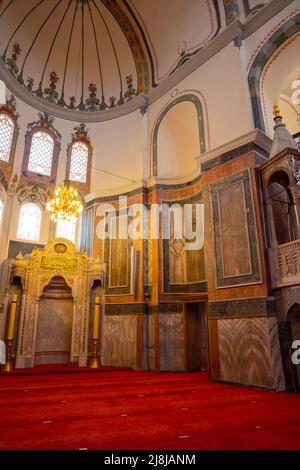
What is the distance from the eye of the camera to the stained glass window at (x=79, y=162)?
1180 cm

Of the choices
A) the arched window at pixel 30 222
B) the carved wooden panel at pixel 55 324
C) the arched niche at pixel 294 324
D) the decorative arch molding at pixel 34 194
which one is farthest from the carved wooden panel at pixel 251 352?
the decorative arch molding at pixel 34 194

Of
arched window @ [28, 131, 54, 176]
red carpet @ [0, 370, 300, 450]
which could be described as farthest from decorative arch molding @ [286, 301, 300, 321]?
arched window @ [28, 131, 54, 176]

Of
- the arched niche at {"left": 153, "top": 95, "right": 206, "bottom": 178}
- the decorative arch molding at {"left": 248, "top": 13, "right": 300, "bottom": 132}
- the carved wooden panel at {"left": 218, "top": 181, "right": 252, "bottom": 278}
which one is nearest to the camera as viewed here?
the carved wooden panel at {"left": 218, "top": 181, "right": 252, "bottom": 278}

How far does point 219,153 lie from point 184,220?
2.77 meters

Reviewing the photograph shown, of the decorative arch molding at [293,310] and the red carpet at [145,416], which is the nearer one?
the red carpet at [145,416]

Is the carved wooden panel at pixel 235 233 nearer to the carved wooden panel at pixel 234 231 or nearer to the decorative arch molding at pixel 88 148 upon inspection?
the carved wooden panel at pixel 234 231

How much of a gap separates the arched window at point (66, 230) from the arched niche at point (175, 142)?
11.7 ft

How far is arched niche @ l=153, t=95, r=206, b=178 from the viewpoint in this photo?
10516mm

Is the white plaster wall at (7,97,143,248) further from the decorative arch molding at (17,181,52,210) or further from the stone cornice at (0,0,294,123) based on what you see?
the decorative arch molding at (17,181,52,210)

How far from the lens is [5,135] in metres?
10.4

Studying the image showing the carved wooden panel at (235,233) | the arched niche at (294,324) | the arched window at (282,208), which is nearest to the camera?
the arched niche at (294,324)

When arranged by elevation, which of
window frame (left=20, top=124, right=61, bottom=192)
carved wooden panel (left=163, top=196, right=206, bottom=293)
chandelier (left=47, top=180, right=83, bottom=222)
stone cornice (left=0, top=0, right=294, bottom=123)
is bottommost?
carved wooden panel (left=163, top=196, right=206, bottom=293)

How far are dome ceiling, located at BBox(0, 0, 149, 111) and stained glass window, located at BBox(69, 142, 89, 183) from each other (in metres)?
1.74
